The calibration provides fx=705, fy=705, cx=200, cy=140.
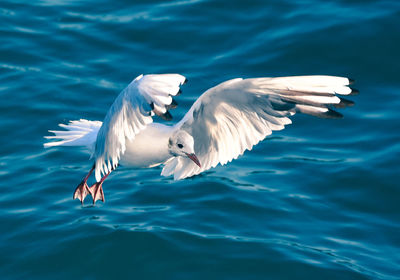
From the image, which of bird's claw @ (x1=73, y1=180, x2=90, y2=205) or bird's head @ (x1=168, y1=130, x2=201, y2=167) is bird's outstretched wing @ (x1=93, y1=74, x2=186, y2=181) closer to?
bird's head @ (x1=168, y1=130, x2=201, y2=167)

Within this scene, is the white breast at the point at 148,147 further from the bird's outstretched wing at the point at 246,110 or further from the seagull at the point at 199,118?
the bird's outstretched wing at the point at 246,110

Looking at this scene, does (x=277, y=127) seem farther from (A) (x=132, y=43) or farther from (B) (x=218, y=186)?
(A) (x=132, y=43)

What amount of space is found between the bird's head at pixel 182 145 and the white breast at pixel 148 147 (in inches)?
2.0

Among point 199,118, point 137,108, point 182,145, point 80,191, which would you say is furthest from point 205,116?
point 80,191

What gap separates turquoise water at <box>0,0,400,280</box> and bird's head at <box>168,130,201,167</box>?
1.21m

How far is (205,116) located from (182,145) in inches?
14.6

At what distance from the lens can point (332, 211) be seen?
28.3ft

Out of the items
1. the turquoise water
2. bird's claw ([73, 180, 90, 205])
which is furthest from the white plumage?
the turquoise water

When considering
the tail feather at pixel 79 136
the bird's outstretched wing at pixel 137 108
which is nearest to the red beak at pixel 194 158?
the bird's outstretched wing at pixel 137 108

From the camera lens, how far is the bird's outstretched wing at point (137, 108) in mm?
5836

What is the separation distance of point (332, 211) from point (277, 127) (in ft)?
7.13

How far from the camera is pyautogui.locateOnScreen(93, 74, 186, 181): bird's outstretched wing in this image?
5.84 meters

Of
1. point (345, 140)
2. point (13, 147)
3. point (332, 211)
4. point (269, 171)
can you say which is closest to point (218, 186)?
point (269, 171)

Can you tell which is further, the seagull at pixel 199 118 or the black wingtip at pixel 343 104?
the black wingtip at pixel 343 104
